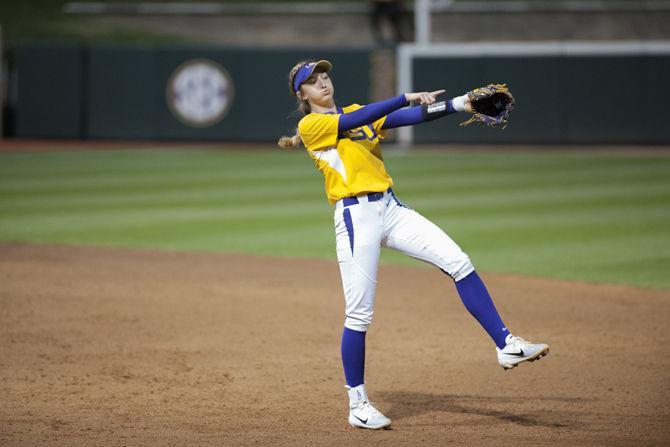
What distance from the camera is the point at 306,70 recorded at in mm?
5043

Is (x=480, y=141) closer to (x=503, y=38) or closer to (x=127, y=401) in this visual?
(x=503, y=38)

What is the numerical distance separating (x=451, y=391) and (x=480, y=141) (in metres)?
16.9

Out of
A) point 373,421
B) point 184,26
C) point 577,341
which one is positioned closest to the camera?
point 373,421

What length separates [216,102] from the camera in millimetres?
24109

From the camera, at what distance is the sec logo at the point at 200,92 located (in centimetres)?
2402

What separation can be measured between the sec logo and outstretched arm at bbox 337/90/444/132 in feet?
63.6

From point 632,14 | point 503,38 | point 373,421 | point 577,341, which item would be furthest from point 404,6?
point 373,421

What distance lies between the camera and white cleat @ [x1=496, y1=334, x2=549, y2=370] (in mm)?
4918

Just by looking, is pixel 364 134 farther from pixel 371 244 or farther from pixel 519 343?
pixel 519 343

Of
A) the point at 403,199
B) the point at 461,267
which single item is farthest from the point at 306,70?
the point at 403,199

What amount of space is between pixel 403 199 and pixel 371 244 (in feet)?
30.3

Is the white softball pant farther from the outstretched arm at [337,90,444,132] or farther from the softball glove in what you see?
the softball glove

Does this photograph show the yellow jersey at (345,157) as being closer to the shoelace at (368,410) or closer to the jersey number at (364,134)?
the jersey number at (364,134)

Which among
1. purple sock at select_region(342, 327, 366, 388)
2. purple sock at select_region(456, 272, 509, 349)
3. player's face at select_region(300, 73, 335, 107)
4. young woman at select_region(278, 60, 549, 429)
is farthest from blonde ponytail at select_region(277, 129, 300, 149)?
purple sock at select_region(456, 272, 509, 349)
